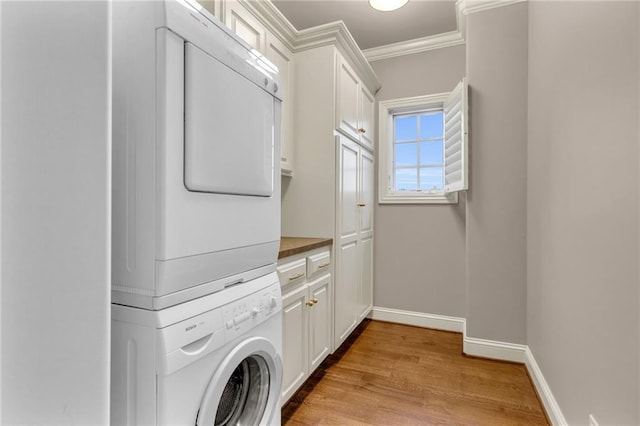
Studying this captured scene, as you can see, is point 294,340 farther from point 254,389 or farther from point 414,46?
point 414,46

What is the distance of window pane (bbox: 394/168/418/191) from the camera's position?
3.14 m

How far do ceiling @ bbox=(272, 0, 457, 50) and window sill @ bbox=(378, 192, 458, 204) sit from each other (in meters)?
1.45

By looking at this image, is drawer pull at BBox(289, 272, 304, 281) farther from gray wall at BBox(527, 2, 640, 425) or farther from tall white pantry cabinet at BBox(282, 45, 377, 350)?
gray wall at BBox(527, 2, 640, 425)

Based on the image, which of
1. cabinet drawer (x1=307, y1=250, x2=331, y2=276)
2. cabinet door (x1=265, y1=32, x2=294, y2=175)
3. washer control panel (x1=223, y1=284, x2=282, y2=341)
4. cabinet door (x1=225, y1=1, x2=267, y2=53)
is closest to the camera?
washer control panel (x1=223, y1=284, x2=282, y2=341)

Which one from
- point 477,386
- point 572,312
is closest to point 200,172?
point 572,312

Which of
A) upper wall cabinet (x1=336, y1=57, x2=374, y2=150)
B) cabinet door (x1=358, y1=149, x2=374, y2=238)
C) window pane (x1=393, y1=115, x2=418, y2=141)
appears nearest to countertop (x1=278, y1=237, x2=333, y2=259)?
cabinet door (x1=358, y1=149, x2=374, y2=238)

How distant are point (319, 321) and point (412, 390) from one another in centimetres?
69

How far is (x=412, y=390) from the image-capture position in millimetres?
1943

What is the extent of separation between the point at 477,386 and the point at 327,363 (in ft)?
3.14

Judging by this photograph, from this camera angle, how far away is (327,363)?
2.27 m

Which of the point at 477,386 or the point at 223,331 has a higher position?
the point at 223,331

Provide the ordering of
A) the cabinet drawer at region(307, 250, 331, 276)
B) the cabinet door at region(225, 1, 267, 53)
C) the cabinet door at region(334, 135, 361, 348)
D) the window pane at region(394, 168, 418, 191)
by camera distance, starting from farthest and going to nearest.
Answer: the window pane at region(394, 168, 418, 191) → the cabinet door at region(334, 135, 361, 348) → the cabinet drawer at region(307, 250, 331, 276) → the cabinet door at region(225, 1, 267, 53)

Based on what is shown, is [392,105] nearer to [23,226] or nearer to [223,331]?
[223,331]

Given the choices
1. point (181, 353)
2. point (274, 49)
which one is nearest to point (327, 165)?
point (274, 49)
